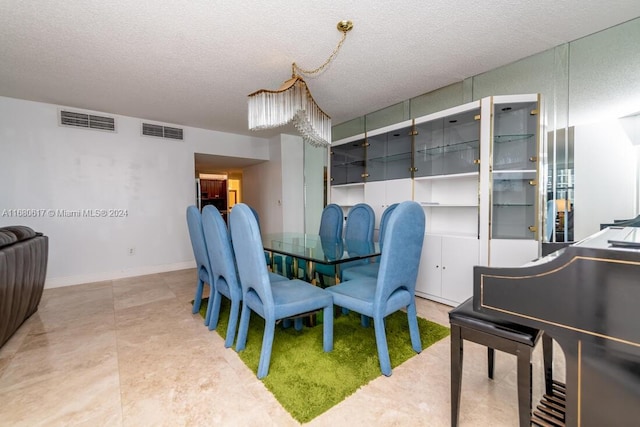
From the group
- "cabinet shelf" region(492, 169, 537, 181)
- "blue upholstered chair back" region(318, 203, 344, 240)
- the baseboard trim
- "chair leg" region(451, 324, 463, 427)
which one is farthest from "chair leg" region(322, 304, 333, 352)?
the baseboard trim

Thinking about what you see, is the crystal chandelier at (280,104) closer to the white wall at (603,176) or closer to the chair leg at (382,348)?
the chair leg at (382,348)

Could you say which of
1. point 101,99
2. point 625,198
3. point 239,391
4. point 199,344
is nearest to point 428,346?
point 239,391

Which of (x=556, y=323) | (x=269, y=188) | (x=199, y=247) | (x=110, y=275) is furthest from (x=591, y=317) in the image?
(x=269, y=188)

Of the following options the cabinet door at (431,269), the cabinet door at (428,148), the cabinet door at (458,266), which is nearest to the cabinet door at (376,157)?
the cabinet door at (428,148)

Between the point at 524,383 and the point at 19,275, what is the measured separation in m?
3.36

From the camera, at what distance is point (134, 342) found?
2182 mm

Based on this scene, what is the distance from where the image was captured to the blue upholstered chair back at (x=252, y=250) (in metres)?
1.64

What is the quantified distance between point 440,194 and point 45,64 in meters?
4.39

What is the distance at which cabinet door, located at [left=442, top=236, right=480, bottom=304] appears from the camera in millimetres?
2742

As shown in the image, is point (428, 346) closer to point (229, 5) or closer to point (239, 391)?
point (239, 391)

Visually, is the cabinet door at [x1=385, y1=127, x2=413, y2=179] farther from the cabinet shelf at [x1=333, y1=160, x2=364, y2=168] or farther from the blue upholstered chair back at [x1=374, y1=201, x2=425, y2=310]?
the blue upholstered chair back at [x1=374, y1=201, x2=425, y2=310]

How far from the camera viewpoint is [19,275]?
2.12m

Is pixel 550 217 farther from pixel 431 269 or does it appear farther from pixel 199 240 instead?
pixel 199 240

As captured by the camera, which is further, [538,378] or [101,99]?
[101,99]
